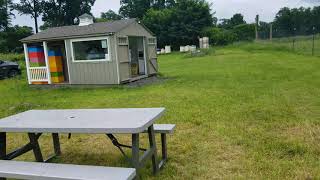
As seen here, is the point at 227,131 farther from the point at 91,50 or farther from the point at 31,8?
the point at 31,8

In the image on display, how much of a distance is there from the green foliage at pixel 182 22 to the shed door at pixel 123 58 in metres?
31.1

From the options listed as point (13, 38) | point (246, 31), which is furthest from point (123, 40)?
point (246, 31)

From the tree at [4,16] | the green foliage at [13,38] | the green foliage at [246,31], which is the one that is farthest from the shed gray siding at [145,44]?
the tree at [4,16]

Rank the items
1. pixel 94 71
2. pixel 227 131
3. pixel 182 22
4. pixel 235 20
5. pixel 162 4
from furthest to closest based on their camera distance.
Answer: pixel 235 20, pixel 162 4, pixel 182 22, pixel 94 71, pixel 227 131

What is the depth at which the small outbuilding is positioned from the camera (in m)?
13.7

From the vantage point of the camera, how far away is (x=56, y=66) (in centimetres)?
1537

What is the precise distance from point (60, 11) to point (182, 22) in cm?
2508

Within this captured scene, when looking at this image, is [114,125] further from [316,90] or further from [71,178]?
[316,90]

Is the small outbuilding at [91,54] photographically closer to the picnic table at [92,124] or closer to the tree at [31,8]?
the picnic table at [92,124]

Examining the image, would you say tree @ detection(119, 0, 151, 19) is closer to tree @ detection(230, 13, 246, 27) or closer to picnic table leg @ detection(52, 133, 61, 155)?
tree @ detection(230, 13, 246, 27)

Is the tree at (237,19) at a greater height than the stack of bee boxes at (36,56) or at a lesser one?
greater

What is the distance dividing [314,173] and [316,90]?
6156 mm

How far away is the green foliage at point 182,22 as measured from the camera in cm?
4509

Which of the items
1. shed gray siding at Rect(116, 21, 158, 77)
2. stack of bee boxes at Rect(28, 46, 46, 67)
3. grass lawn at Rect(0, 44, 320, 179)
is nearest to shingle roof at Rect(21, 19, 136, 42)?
shed gray siding at Rect(116, 21, 158, 77)
